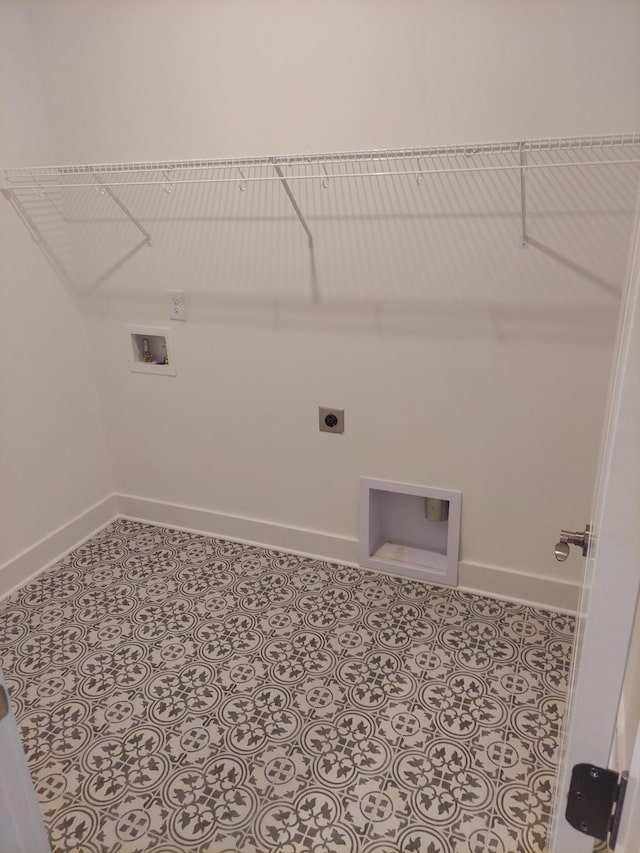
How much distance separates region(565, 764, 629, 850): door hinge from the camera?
651 mm

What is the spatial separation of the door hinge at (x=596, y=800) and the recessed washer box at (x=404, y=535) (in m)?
1.46

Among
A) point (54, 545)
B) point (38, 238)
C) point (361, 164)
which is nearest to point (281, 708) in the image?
point (54, 545)

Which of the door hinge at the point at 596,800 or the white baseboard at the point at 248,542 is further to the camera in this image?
the white baseboard at the point at 248,542

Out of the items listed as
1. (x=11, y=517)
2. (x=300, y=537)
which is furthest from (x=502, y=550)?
(x=11, y=517)

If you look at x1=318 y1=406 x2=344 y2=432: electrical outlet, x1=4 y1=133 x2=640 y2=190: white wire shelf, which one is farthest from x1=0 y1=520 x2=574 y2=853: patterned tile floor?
x1=4 y1=133 x2=640 y2=190: white wire shelf

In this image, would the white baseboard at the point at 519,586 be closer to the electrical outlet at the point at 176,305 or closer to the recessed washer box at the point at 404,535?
the recessed washer box at the point at 404,535

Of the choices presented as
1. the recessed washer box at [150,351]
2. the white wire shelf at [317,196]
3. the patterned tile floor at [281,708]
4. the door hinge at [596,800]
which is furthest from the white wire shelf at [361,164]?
the patterned tile floor at [281,708]

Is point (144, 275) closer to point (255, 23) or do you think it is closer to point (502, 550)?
point (255, 23)

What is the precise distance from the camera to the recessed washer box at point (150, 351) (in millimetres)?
2387

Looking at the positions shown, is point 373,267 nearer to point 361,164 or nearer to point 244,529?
point 361,164

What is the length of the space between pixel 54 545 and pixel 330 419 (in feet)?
4.38

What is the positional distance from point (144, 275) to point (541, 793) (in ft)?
7.17

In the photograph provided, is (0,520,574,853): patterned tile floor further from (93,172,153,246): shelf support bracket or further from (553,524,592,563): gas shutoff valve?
(93,172,153,246): shelf support bracket

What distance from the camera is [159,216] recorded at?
2.20 metres
